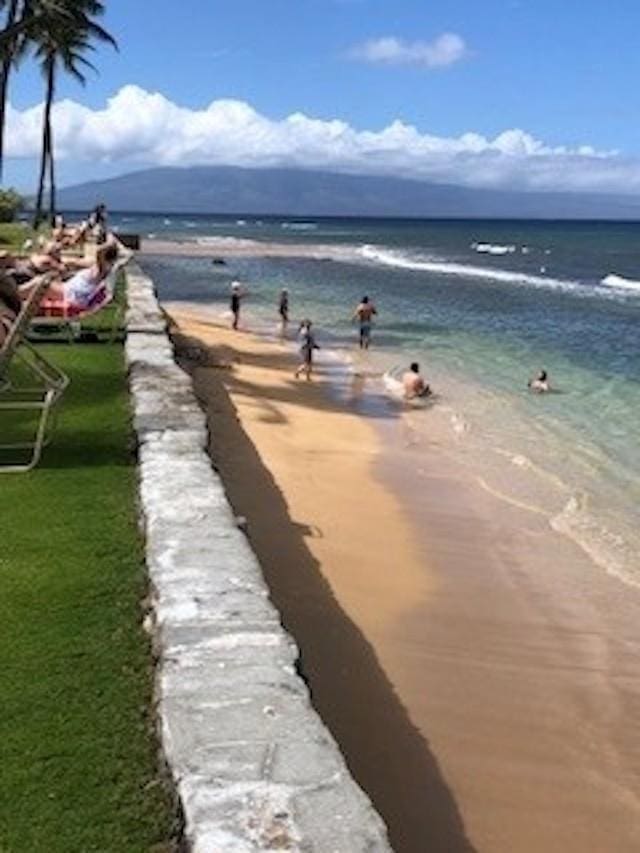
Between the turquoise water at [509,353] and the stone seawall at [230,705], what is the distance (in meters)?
4.81

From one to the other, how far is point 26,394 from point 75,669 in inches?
214

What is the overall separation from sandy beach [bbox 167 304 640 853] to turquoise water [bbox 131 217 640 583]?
889mm

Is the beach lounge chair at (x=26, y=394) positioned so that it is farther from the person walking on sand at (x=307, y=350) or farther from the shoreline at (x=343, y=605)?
the person walking on sand at (x=307, y=350)

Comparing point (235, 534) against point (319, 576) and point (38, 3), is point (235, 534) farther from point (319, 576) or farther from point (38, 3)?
point (38, 3)

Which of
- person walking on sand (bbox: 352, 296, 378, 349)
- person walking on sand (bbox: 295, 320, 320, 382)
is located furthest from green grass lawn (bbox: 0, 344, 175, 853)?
person walking on sand (bbox: 352, 296, 378, 349)

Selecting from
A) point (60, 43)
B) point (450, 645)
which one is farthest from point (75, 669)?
point (60, 43)

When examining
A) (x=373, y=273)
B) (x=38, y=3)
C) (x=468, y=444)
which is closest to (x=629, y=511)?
(x=468, y=444)

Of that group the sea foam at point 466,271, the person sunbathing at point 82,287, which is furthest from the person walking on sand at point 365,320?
the sea foam at point 466,271

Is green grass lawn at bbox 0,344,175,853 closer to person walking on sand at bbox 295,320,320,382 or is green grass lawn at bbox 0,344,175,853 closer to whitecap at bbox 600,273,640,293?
person walking on sand at bbox 295,320,320,382

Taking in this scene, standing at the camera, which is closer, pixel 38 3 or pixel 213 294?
pixel 38 3

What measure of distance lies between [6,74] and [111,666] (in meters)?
34.4

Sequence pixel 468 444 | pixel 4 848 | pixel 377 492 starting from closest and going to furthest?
pixel 4 848 < pixel 377 492 < pixel 468 444

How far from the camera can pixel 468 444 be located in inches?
596

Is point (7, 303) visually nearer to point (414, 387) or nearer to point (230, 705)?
point (230, 705)
